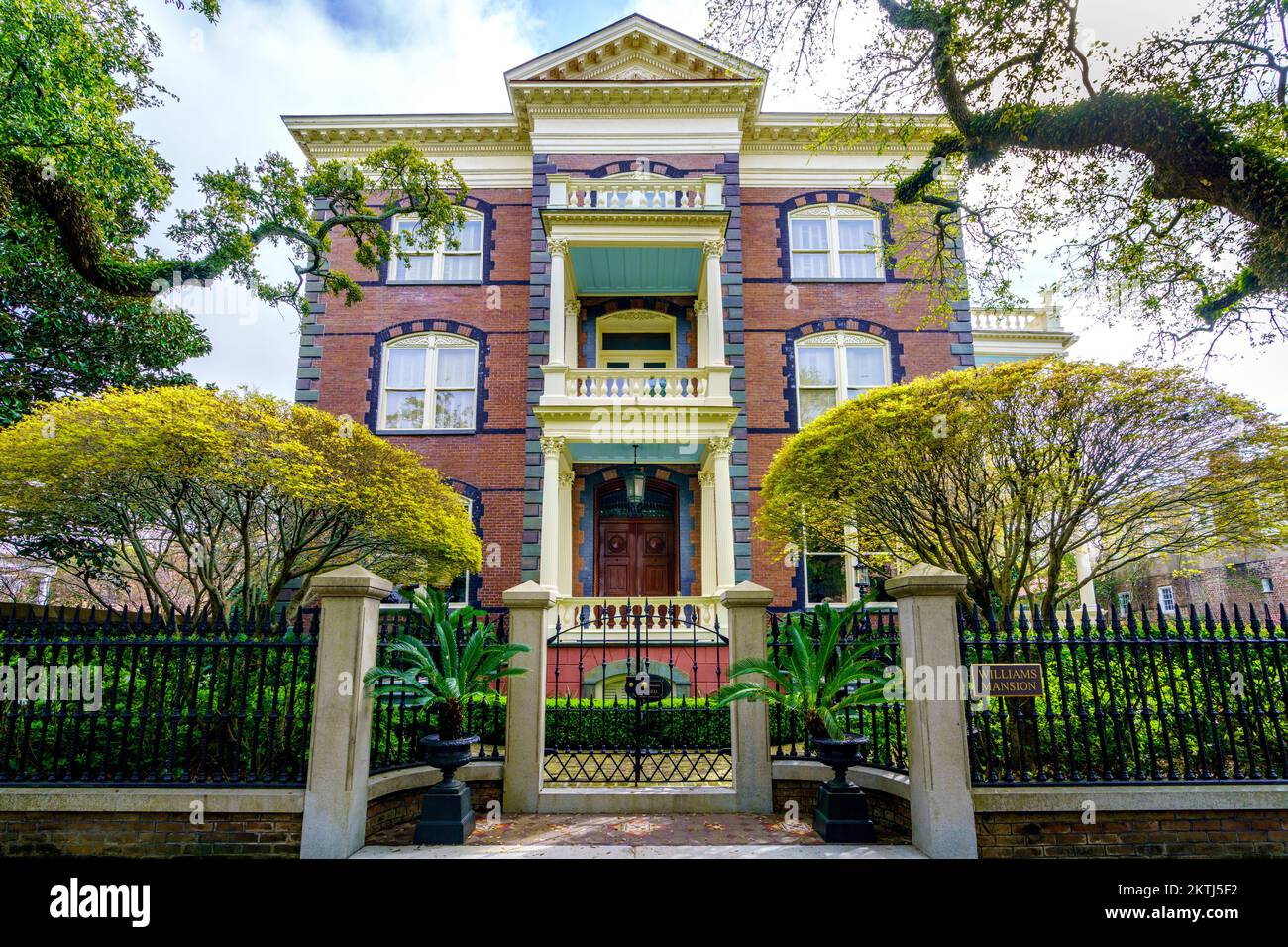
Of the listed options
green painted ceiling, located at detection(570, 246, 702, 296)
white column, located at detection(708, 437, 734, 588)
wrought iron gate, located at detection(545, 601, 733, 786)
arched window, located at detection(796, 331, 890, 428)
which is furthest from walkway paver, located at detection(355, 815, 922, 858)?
green painted ceiling, located at detection(570, 246, 702, 296)

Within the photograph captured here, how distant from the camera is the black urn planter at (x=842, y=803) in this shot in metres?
5.68

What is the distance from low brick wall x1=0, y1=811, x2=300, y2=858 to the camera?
533 centimetres

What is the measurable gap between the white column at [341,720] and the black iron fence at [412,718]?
0.52 meters

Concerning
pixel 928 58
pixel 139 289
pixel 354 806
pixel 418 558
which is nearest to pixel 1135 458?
pixel 928 58

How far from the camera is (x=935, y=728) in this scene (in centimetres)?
537

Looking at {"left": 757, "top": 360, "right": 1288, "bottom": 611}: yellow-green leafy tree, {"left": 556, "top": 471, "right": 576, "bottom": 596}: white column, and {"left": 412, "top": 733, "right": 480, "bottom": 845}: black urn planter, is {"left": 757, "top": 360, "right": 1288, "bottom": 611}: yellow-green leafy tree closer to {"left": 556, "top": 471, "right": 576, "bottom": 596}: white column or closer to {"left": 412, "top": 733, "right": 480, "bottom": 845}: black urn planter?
{"left": 412, "top": 733, "right": 480, "bottom": 845}: black urn planter

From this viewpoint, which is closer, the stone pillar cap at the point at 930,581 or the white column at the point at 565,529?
the stone pillar cap at the point at 930,581

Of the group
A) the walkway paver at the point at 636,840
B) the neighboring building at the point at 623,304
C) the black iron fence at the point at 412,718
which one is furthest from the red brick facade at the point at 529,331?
the walkway paver at the point at 636,840

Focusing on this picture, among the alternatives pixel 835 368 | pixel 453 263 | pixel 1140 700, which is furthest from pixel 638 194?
pixel 1140 700

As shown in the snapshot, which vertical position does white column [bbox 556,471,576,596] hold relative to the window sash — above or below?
below

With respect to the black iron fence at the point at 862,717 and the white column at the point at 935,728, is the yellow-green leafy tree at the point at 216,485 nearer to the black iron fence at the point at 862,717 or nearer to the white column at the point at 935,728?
the black iron fence at the point at 862,717

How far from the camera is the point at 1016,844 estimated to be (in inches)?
211

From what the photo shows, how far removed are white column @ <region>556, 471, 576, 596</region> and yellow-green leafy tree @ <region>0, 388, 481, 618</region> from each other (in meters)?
3.89

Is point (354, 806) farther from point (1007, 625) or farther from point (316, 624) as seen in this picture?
point (1007, 625)
